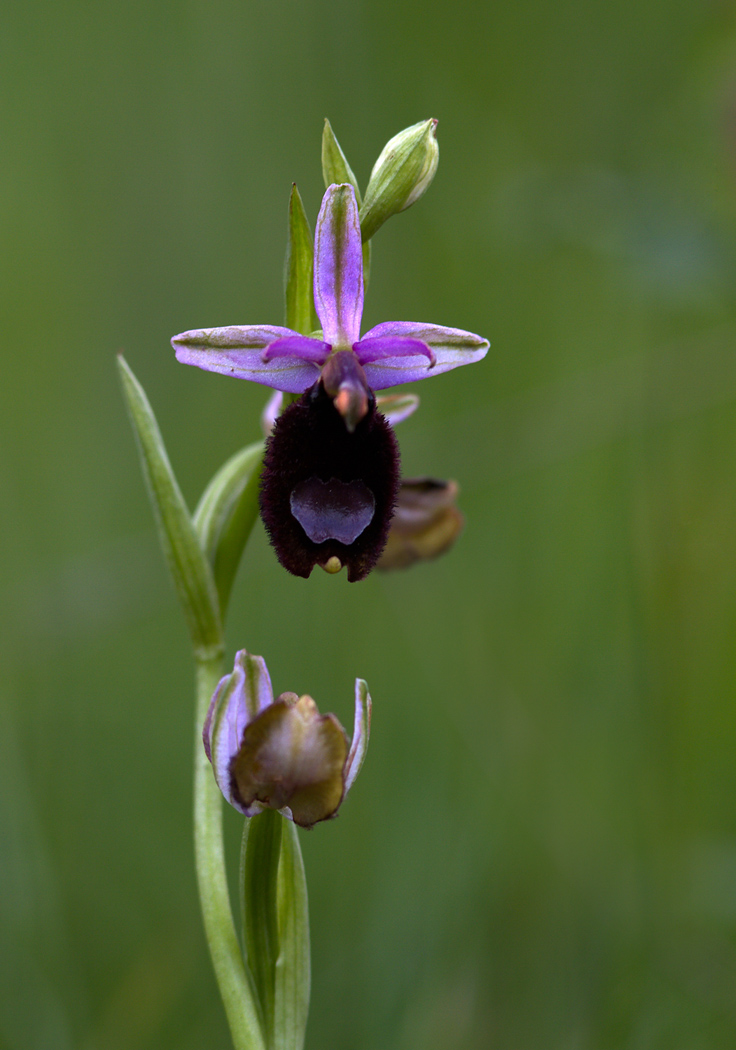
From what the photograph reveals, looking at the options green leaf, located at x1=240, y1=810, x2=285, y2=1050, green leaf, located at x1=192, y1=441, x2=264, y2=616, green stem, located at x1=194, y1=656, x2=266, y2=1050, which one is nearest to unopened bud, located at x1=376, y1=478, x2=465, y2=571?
green leaf, located at x1=192, y1=441, x2=264, y2=616

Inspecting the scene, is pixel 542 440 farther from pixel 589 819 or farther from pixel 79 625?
pixel 79 625

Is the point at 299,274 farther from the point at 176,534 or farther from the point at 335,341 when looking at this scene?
the point at 176,534

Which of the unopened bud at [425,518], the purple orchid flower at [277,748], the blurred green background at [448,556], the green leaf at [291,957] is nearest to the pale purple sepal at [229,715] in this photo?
the purple orchid flower at [277,748]

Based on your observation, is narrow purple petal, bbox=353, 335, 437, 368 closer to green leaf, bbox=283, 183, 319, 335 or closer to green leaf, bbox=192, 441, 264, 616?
green leaf, bbox=283, 183, 319, 335

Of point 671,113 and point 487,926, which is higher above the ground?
point 671,113

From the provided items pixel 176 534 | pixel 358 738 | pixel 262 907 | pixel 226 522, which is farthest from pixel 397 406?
pixel 262 907

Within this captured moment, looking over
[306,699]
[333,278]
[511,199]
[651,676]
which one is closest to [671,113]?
[511,199]
